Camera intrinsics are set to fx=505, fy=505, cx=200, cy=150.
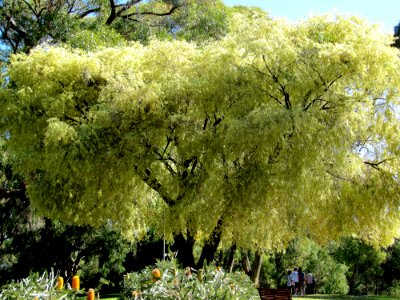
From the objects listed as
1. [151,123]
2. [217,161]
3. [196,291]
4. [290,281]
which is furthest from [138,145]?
[290,281]

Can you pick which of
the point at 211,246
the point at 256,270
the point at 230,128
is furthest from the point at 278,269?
the point at 230,128

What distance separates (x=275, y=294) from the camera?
8.02 meters

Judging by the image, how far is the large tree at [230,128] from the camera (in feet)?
30.1

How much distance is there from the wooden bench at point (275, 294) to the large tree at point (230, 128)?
6.55 feet

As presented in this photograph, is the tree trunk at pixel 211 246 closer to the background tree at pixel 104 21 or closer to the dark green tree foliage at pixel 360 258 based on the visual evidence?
the background tree at pixel 104 21

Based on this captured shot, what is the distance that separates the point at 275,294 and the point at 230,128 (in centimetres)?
290

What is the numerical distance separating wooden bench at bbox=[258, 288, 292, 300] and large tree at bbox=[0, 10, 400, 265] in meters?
2.00

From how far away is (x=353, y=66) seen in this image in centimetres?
905

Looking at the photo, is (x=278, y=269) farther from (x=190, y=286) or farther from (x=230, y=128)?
(x=190, y=286)

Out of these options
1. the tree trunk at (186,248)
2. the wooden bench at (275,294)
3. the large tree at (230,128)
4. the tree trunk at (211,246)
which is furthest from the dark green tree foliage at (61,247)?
the wooden bench at (275,294)

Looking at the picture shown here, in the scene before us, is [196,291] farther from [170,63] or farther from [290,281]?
[290,281]

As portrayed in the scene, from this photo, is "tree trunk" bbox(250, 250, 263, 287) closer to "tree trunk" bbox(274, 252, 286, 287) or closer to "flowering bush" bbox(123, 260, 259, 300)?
"flowering bush" bbox(123, 260, 259, 300)

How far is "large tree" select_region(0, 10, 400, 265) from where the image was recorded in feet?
30.1

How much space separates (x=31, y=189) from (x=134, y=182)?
2.45m
